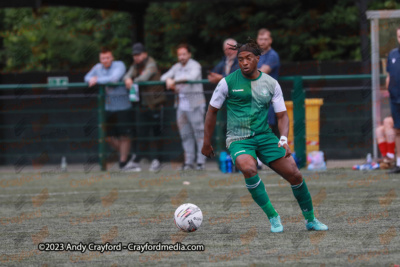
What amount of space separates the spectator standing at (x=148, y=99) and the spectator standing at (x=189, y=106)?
1.27 feet

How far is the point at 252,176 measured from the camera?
300 inches

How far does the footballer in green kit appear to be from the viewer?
25.0ft

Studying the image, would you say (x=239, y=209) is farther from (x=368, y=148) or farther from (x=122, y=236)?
(x=368, y=148)

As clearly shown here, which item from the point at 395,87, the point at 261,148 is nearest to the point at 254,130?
the point at 261,148

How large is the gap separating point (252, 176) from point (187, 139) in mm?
7360

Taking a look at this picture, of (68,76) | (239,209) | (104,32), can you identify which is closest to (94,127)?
(68,76)

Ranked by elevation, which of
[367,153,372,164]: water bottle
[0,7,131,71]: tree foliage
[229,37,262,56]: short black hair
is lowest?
[367,153,372,164]: water bottle

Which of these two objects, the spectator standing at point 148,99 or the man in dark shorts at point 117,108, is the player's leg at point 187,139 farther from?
the man in dark shorts at point 117,108

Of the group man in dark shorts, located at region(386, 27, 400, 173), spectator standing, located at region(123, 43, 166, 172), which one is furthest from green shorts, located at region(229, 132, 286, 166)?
spectator standing, located at region(123, 43, 166, 172)

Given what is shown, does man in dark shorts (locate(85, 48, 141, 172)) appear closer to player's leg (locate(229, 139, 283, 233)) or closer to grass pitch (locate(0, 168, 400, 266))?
grass pitch (locate(0, 168, 400, 266))

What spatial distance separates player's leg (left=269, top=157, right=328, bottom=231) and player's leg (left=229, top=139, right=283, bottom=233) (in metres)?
0.23

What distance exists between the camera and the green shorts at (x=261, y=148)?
7.70 metres

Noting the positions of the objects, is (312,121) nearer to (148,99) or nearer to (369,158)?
(369,158)

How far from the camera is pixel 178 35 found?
27156 millimetres
